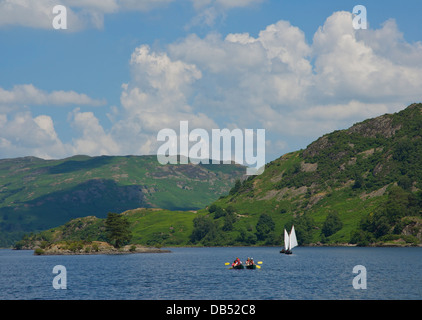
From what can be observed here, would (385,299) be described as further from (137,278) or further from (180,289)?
(137,278)

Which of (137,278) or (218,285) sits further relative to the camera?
(137,278)

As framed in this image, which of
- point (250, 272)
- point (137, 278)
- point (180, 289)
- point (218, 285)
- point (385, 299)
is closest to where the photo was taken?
point (385, 299)

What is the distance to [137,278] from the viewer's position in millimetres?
132750

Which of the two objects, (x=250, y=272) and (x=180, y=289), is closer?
(x=180, y=289)
